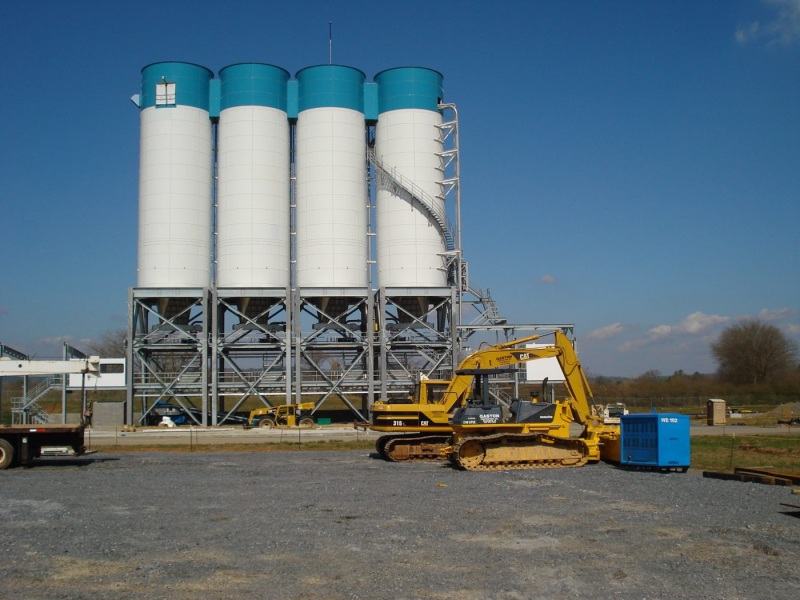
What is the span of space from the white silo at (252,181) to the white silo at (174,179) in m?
1.08

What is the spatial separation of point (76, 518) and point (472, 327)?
3550cm

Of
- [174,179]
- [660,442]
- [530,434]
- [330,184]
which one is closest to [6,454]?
[530,434]

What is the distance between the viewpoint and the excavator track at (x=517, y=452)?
21.4 m

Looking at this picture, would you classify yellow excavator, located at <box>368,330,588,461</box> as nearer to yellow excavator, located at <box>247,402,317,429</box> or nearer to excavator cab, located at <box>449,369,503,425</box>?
excavator cab, located at <box>449,369,503,425</box>

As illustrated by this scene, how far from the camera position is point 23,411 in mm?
45188

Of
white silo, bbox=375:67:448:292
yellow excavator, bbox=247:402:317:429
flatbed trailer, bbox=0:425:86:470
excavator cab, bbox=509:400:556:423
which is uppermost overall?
white silo, bbox=375:67:448:292

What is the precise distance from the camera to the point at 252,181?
4684 centimetres

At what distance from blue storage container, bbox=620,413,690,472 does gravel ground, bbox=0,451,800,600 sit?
0.55 m

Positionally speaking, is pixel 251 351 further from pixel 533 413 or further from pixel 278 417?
pixel 533 413

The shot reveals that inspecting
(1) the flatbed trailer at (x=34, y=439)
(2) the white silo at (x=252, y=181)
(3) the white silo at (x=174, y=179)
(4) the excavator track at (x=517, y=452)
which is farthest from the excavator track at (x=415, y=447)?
(3) the white silo at (x=174, y=179)

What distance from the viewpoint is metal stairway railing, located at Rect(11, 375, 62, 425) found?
45.8m

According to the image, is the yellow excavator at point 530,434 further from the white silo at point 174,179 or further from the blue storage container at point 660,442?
the white silo at point 174,179

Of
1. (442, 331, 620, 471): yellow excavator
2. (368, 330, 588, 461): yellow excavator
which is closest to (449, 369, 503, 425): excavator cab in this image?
(442, 331, 620, 471): yellow excavator

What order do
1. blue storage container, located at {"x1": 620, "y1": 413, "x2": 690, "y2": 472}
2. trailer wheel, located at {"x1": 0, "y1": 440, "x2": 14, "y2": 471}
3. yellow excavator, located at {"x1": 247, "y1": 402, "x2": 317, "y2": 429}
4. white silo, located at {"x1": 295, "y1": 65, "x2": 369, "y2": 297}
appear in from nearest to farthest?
blue storage container, located at {"x1": 620, "y1": 413, "x2": 690, "y2": 472} < trailer wheel, located at {"x1": 0, "y1": 440, "x2": 14, "y2": 471} < yellow excavator, located at {"x1": 247, "y1": 402, "x2": 317, "y2": 429} < white silo, located at {"x1": 295, "y1": 65, "x2": 369, "y2": 297}
